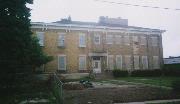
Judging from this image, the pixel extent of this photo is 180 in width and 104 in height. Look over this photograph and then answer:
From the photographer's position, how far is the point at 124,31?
38.9 m

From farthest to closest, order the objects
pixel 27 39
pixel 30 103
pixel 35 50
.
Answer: pixel 35 50
pixel 27 39
pixel 30 103

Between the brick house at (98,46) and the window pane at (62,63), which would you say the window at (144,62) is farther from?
the window pane at (62,63)

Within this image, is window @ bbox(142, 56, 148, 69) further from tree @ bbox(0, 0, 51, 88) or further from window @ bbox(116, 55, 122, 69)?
tree @ bbox(0, 0, 51, 88)

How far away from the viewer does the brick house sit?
3472cm

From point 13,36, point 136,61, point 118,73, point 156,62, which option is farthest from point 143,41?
point 13,36

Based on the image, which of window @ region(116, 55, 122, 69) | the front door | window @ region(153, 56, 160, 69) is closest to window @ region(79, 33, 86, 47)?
the front door

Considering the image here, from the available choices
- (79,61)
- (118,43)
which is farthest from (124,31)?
(79,61)

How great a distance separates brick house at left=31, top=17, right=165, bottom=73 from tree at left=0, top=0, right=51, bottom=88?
46.7 ft

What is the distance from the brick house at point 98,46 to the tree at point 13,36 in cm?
1423

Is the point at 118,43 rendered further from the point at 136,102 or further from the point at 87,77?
the point at 136,102

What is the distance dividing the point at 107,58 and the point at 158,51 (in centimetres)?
964

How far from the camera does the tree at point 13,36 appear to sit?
18.0 meters

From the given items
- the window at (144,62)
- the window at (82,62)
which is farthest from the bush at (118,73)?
the window at (144,62)

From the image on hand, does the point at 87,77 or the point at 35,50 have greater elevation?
the point at 35,50
